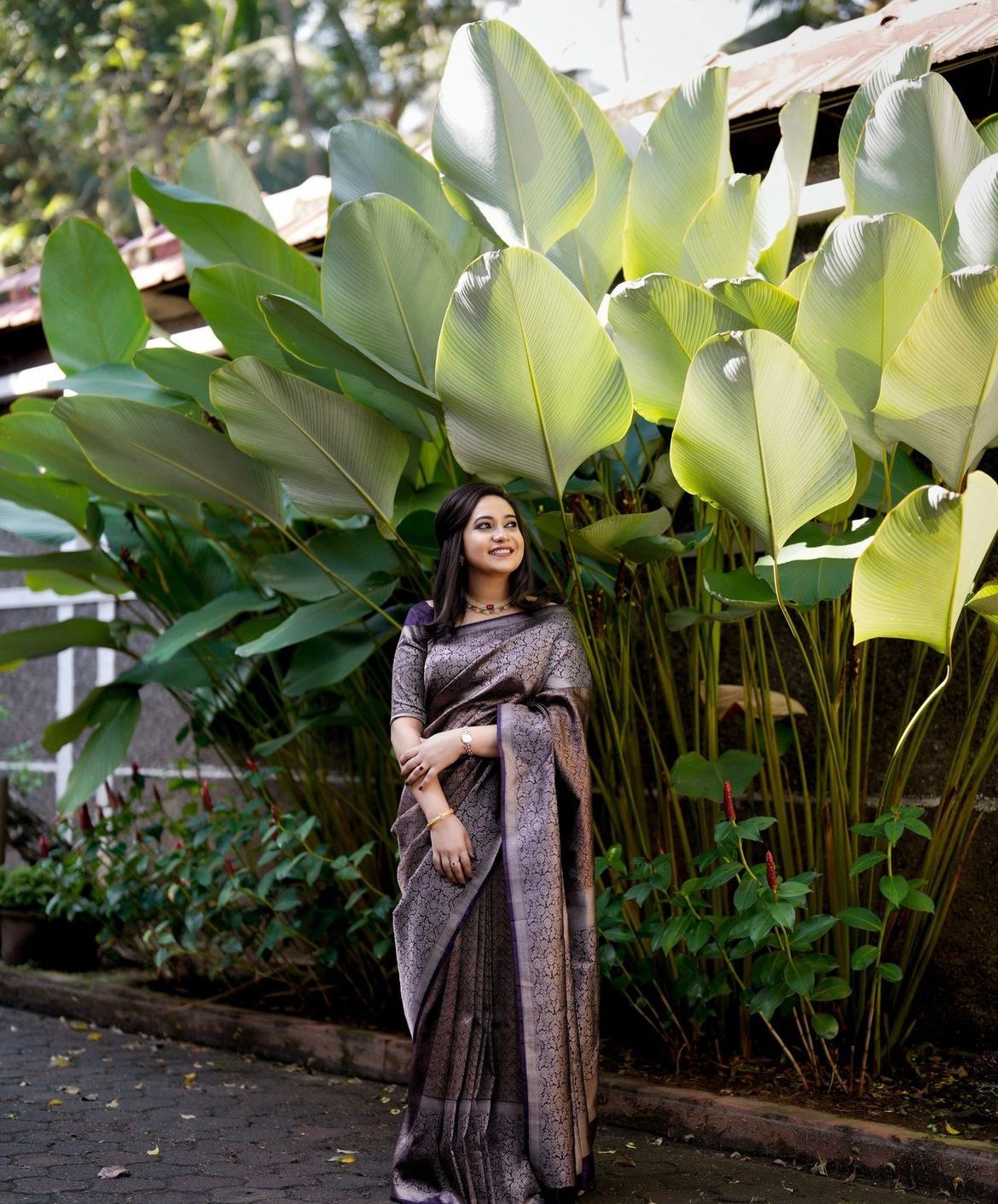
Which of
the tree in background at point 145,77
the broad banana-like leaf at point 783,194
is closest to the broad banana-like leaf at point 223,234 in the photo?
the broad banana-like leaf at point 783,194

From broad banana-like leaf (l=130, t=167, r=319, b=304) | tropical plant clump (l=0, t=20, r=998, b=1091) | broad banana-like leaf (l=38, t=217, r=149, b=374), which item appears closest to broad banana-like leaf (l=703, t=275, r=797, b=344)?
tropical plant clump (l=0, t=20, r=998, b=1091)

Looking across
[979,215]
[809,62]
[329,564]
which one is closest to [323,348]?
[329,564]

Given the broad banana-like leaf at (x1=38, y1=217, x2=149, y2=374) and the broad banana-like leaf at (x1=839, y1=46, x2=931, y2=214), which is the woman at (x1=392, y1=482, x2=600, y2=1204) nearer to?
the broad banana-like leaf at (x1=839, y1=46, x2=931, y2=214)

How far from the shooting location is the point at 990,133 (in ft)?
8.96

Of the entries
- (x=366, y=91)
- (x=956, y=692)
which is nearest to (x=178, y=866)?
(x=956, y=692)

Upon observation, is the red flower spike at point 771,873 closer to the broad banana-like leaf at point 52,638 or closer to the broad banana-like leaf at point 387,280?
the broad banana-like leaf at point 387,280

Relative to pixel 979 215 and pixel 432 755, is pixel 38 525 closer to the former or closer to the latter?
pixel 432 755

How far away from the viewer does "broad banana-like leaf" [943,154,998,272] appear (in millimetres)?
2383

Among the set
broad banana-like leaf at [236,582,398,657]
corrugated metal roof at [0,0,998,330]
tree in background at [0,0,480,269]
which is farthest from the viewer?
tree in background at [0,0,480,269]

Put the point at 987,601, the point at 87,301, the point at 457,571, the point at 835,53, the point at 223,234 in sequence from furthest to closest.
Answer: the point at 835,53 < the point at 87,301 < the point at 223,234 < the point at 457,571 < the point at 987,601

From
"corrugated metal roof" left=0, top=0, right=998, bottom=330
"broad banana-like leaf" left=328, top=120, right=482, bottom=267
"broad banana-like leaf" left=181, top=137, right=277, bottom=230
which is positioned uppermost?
"corrugated metal roof" left=0, top=0, right=998, bottom=330

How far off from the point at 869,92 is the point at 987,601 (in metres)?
1.24

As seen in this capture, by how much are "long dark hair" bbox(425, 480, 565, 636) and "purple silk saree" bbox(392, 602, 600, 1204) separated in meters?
0.04

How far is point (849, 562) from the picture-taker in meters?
2.49
